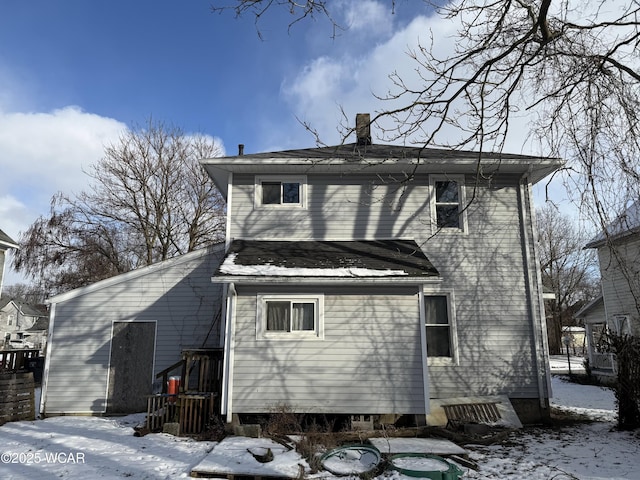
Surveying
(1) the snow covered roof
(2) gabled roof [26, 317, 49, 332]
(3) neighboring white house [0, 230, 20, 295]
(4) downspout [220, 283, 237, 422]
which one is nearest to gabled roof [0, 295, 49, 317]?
(2) gabled roof [26, 317, 49, 332]

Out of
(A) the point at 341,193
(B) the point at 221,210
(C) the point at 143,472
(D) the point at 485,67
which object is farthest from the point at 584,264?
(C) the point at 143,472

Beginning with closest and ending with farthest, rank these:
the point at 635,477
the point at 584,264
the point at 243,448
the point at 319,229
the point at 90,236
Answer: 1. the point at 635,477
2. the point at 243,448
3. the point at 319,229
4. the point at 90,236
5. the point at 584,264

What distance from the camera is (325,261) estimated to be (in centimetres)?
870

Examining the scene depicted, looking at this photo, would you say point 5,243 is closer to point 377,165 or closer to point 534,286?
point 377,165

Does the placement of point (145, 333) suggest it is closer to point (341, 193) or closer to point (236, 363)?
point (236, 363)

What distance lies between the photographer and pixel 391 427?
7809 millimetres

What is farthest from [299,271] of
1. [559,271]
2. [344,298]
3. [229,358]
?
[559,271]

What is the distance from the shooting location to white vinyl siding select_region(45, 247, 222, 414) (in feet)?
32.3

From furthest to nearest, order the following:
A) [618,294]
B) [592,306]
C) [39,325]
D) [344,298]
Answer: [39,325] < [592,306] < [618,294] < [344,298]

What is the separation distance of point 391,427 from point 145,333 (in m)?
6.15

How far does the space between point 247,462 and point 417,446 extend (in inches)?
107

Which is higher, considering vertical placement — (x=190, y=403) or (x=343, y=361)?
(x=343, y=361)

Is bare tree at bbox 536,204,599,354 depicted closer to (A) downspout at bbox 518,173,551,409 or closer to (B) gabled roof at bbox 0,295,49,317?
(A) downspout at bbox 518,173,551,409

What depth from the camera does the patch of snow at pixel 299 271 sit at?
317 inches
